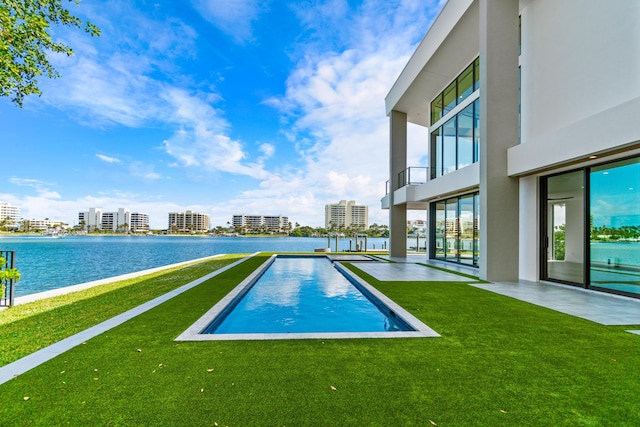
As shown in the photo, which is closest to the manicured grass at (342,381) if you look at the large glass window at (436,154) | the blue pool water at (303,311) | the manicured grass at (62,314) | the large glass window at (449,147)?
the manicured grass at (62,314)

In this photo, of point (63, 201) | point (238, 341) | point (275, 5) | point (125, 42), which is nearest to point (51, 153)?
point (63, 201)

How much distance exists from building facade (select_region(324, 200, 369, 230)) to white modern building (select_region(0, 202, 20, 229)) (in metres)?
92.6

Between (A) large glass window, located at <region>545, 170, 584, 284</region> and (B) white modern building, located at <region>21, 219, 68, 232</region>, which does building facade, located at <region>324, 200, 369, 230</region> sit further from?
(B) white modern building, located at <region>21, 219, 68, 232</region>

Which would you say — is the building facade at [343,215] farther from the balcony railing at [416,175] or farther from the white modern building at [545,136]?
the white modern building at [545,136]

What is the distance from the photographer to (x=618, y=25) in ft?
21.8

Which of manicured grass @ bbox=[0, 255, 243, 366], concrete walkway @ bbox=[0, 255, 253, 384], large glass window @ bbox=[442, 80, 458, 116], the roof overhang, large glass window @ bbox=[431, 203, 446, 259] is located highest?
the roof overhang

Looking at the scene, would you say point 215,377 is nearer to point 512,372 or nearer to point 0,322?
point 512,372

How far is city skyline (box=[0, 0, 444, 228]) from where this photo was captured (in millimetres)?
13883

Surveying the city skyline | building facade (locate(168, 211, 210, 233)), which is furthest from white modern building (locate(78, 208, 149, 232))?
the city skyline

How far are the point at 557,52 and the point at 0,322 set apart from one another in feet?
44.1

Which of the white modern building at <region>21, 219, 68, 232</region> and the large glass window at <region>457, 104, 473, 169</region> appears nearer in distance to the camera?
the large glass window at <region>457, 104, 473, 169</region>

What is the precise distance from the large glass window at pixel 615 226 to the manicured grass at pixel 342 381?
10.8 ft

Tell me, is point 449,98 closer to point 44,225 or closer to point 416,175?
point 416,175

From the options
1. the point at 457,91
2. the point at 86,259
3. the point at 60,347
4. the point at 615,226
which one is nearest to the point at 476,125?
the point at 457,91
